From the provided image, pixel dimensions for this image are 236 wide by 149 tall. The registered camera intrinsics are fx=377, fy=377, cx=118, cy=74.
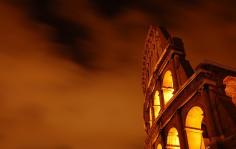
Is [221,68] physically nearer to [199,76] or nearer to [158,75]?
[199,76]

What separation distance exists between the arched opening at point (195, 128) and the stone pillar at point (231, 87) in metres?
2.07

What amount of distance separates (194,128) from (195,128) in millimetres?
70

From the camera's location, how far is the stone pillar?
63.4 feet

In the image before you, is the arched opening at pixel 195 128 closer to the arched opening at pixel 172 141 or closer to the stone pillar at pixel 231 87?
the stone pillar at pixel 231 87

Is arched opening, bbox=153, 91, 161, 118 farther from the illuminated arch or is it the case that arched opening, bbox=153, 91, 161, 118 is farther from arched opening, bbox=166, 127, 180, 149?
the illuminated arch

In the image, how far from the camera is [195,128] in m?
21.1

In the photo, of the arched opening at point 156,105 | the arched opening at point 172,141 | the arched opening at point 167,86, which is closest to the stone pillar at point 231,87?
the arched opening at point 172,141

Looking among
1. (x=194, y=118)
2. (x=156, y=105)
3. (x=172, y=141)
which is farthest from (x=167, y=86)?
(x=194, y=118)

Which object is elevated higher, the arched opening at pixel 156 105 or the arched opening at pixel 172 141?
the arched opening at pixel 156 105

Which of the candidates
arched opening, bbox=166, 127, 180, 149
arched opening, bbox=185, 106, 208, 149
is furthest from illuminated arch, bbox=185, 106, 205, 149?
arched opening, bbox=166, 127, 180, 149

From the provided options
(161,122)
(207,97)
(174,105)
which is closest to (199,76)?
(207,97)

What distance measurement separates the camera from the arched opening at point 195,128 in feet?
68.1

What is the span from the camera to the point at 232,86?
1938 centimetres

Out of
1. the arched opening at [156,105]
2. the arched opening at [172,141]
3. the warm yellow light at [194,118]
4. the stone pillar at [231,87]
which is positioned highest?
the arched opening at [156,105]
